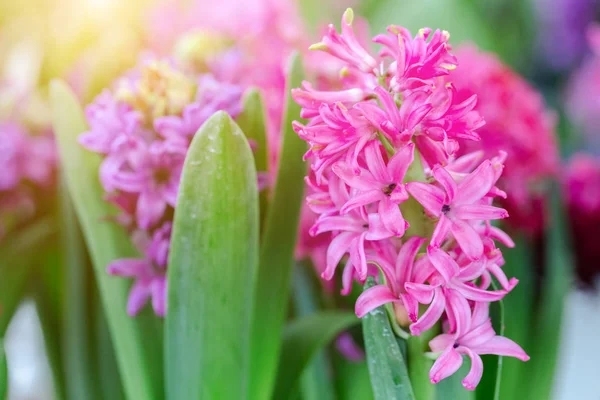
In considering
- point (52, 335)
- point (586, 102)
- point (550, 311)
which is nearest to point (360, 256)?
point (550, 311)

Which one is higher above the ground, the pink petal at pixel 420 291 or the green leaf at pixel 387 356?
the pink petal at pixel 420 291

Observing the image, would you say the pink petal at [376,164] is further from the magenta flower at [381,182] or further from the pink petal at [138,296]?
the pink petal at [138,296]

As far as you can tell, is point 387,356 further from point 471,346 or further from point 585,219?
point 585,219

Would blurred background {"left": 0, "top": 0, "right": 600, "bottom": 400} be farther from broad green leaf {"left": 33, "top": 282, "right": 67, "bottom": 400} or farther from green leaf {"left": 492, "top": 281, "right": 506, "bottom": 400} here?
green leaf {"left": 492, "top": 281, "right": 506, "bottom": 400}

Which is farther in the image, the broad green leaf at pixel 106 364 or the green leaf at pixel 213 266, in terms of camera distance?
the broad green leaf at pixel 106 364

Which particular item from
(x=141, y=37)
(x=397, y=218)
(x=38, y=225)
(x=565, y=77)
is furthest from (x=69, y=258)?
(x=565, y=77)

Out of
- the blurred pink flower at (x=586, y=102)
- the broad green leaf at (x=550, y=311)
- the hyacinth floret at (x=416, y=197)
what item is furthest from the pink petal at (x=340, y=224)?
the blurred pink flower at (x=586, y=102)
